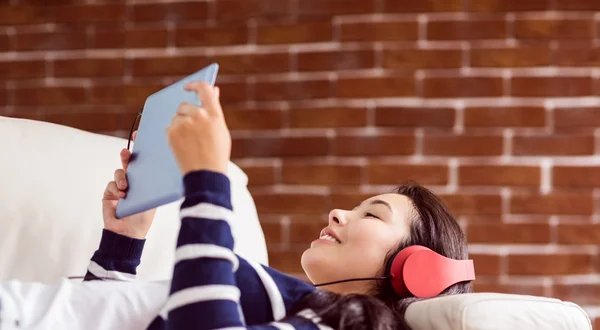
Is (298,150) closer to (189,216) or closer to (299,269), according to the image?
(299,269)

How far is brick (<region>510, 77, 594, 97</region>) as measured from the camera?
183cm

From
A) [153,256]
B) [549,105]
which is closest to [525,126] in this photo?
[549,105]

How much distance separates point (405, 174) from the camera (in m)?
1.86

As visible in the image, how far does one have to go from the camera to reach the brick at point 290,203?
188 centimetres

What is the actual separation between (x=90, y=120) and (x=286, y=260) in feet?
2.45

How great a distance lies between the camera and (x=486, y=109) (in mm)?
1851

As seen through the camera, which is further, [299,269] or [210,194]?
[299,269]

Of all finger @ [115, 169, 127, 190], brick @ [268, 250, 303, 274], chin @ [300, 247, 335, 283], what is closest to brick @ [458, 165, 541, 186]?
brick @ [268, 250, 303, 274]

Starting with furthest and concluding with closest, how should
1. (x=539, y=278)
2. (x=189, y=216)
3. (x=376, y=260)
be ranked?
(x=539, y=278) < (x=376, y=260) < (x=189, y=216)

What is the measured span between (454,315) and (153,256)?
670mm

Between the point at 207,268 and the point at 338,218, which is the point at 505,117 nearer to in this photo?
the point at 338,218

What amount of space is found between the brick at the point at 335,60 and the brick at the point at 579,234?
2.41ft

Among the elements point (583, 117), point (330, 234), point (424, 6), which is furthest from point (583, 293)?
point (330, 234)

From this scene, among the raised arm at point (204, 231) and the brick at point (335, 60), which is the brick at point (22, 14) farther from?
the raised arm at point (204, 231)
